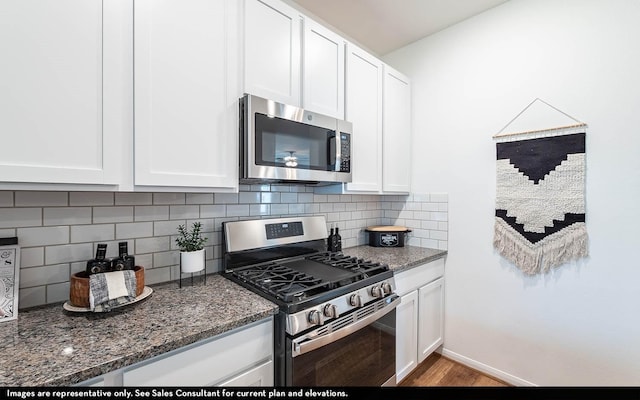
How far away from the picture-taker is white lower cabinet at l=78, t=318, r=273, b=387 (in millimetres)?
820

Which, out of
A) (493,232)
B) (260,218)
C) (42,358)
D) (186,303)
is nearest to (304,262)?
(260,218)

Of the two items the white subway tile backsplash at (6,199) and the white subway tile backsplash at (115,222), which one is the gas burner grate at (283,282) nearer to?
the white subway tile backsplash at (115,222)

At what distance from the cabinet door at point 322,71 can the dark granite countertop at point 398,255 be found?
3.35 feet

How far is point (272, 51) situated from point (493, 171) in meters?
1.71

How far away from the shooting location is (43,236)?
3.62ft

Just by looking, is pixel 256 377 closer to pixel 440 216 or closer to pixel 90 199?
pixel 90 199

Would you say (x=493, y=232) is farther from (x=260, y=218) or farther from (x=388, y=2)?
(x=388, y=2)

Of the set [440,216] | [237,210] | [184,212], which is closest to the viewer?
[184,212]

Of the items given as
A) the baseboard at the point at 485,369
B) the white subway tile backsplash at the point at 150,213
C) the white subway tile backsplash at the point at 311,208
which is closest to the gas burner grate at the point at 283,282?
the white subway tile backsplash at the point at 150,213

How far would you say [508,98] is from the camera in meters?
1.95

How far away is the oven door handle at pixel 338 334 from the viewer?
112 cm

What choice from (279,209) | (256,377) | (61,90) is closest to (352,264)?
(279,209)

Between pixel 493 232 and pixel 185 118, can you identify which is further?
pixel 493 232

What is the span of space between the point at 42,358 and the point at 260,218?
3.76ft
